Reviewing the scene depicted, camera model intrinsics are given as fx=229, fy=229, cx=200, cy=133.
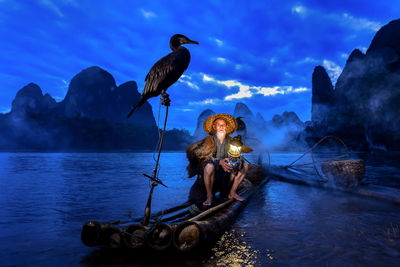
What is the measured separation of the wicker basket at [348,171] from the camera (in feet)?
21.5

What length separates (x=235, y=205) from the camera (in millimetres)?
3830

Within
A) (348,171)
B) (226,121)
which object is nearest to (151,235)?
(226,121)

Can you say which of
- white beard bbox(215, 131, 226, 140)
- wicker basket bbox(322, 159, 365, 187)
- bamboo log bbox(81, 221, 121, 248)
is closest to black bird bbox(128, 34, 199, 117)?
bamboo log bbox(81, 221, 121, 248)

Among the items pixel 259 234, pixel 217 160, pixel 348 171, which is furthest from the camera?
pixel 348 171

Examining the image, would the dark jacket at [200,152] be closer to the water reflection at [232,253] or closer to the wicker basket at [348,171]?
the water reflection at [232,253]

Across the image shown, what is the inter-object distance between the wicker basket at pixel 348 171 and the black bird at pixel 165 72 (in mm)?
5915

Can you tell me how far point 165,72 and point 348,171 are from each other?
20.8 feet

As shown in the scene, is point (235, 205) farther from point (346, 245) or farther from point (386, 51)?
point (386, 51)

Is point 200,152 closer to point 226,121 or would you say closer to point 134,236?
point 226,121

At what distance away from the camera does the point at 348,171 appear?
667 centimetres

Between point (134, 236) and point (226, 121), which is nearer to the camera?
point (134, 236)

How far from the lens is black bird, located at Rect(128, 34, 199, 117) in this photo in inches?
116

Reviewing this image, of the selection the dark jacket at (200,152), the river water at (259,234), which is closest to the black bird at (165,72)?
the dark jacket at (200,152)

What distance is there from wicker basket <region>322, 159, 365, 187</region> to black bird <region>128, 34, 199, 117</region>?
5915 mm
